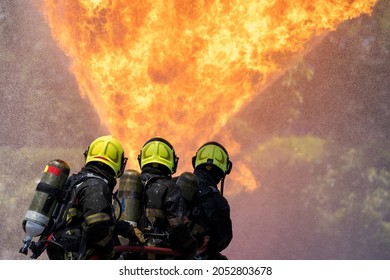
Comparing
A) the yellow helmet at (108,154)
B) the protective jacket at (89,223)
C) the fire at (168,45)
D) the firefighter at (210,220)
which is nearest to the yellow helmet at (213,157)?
the firefighter at (210,220)

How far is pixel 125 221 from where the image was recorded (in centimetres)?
929

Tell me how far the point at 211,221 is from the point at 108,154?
243 cm

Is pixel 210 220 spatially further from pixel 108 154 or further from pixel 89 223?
pixel 89 223

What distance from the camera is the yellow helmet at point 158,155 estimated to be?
33.5 ft

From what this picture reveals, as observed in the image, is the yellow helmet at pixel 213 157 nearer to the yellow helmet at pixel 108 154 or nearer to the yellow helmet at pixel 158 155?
the yellow helmet at pixel 158 155

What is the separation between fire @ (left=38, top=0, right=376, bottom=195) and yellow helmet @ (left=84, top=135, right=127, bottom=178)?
519 inches

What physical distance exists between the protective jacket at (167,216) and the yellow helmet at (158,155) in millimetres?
516

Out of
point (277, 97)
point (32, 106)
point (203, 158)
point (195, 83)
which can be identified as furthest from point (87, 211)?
point (277, 97)

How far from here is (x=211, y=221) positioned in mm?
10445

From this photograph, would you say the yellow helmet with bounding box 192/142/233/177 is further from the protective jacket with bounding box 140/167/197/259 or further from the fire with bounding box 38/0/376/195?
the fire with bounding box 38/0/376/195

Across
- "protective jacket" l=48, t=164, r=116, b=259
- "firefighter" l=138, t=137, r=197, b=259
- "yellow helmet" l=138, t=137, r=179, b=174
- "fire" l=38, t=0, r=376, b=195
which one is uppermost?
"fire" l=38, t=0, r=376, b=195

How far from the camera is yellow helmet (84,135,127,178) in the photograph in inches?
356

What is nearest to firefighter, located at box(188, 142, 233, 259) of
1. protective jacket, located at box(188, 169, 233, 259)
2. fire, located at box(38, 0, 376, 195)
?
protective jacket, located at box(188, 169, 233, 259)
